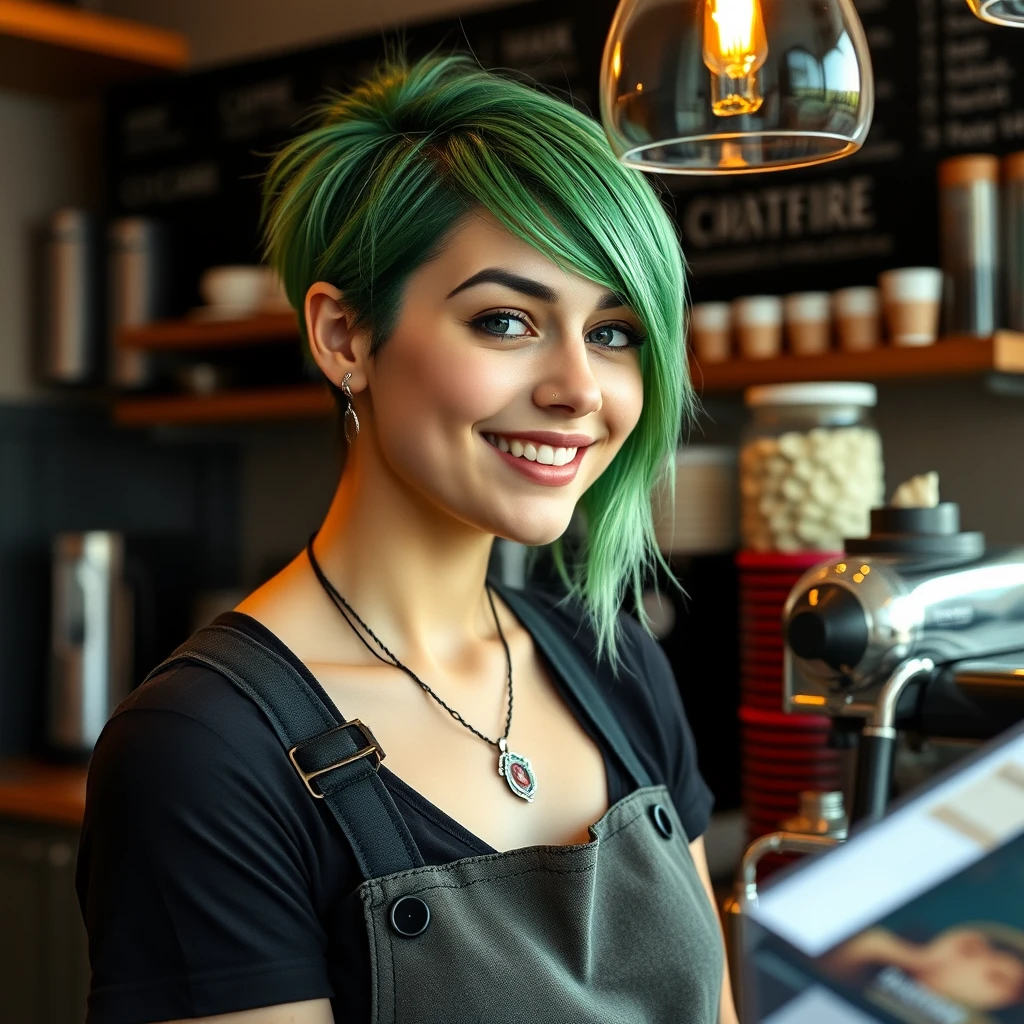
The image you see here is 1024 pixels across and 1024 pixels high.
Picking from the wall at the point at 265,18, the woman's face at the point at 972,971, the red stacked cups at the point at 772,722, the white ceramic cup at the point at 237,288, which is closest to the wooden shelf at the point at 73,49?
the wall at the point at 265,18

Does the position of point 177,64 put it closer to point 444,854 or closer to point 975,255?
point 975,255

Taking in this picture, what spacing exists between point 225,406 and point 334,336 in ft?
5.49

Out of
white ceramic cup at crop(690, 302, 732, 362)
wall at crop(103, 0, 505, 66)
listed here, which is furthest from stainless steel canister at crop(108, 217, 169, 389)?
white ceramic cup at crop(690, 302, 732, 362)

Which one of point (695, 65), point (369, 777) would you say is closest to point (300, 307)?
point (369, 777)

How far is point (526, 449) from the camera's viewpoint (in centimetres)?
108

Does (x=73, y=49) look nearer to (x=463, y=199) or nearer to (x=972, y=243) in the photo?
(x=972, y=243)

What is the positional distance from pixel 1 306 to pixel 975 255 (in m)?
2.05

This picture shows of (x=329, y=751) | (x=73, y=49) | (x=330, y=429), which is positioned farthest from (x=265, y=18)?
(x=329, y=751)

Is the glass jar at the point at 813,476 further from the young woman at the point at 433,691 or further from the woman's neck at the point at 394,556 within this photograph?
the woman's neck at the point at 394,556

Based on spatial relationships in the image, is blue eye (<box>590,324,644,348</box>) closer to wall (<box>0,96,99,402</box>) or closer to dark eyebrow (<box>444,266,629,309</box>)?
dark eyebrow (<box>444,266,629,309</box>)

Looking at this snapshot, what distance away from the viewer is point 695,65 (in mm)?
784

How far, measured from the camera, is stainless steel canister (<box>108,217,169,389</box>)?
2.98 metres

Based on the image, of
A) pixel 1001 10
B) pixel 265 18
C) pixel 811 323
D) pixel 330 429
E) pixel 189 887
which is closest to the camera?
pixel 1001 10

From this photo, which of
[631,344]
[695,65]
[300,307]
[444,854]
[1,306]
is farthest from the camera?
[1,306]
